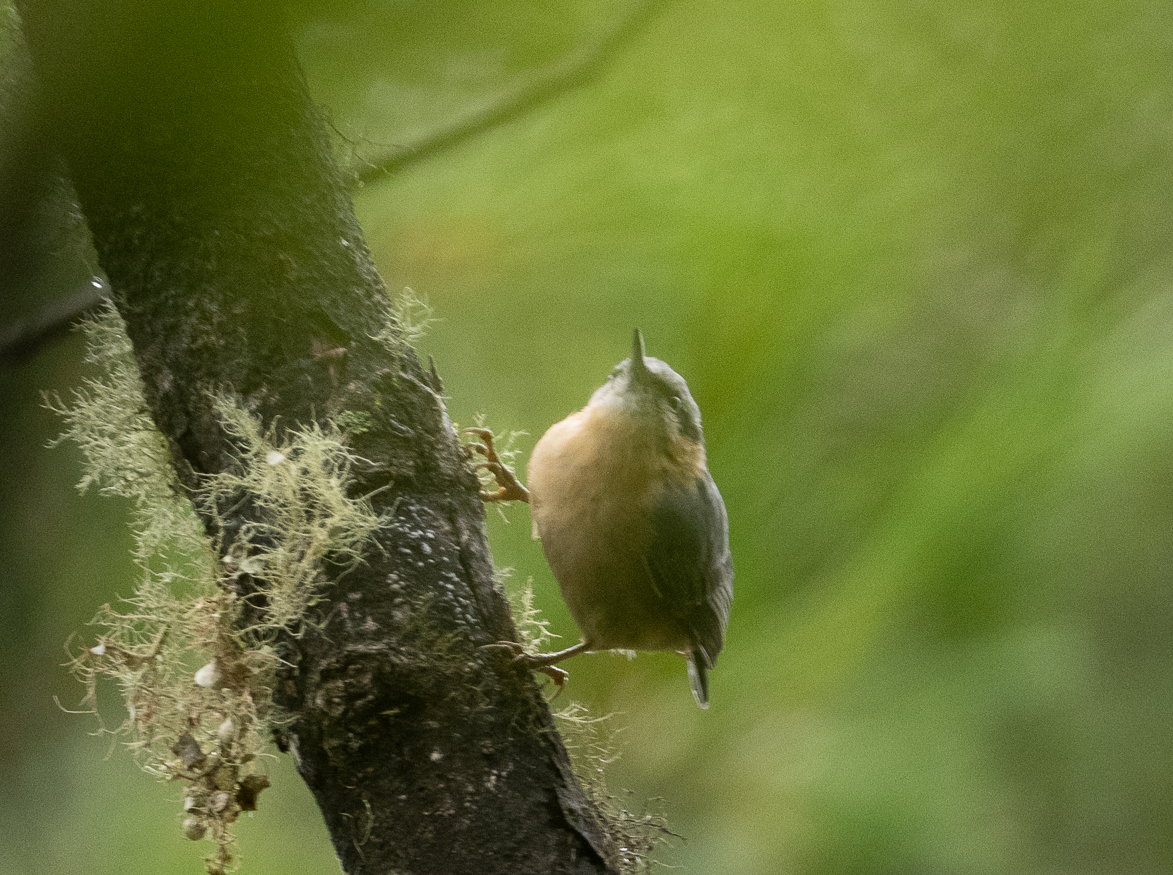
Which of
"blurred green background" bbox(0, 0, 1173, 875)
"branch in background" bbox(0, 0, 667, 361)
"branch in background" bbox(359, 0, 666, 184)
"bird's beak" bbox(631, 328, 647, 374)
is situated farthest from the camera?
"blurred green background" bbox(0, 0, 1173, 875)

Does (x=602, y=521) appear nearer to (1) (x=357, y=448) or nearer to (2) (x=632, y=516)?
(2) (x=632, y=516)

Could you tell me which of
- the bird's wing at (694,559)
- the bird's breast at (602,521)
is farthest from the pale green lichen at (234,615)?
the bird's wing at (694,559)

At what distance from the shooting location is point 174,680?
1331 millimetres

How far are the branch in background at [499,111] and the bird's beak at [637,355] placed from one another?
505 millimetres

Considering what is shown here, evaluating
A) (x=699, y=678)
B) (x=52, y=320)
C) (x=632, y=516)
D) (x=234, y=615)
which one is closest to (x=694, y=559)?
(x=632, y=516)

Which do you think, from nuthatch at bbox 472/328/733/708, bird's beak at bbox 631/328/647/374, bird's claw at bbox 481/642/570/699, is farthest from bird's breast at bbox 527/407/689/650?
bird's claw at bbox 481/642/570/699

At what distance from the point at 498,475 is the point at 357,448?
2.08 ft

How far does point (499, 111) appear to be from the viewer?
1786mm

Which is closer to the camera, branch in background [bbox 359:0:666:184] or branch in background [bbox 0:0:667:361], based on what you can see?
branch in background [bbox 0:0:667:361]

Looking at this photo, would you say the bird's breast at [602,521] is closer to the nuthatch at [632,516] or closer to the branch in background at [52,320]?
the nuthatch at [632,516]

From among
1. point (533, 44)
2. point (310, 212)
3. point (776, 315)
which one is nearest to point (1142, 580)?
point (776, 315)

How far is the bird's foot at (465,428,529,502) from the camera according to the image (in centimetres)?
183

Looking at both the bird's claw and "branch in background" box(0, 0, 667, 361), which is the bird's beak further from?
the bird's claw

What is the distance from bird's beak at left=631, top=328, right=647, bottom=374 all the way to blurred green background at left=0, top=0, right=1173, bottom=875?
46 cm
